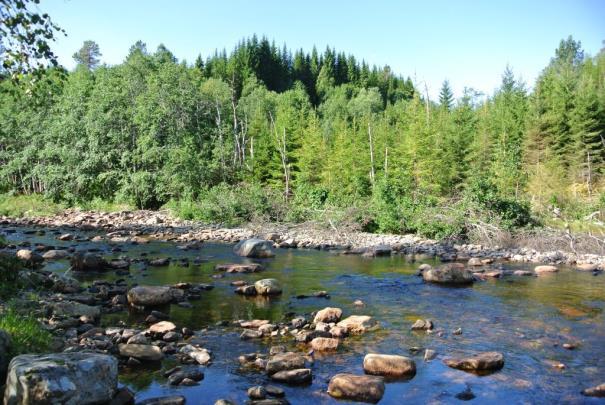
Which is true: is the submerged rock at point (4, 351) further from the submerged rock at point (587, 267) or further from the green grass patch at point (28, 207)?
the green grass patch at point (28, 207)

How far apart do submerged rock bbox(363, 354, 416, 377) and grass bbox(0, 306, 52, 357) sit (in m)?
4.78

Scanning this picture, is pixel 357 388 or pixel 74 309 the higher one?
pixel 74 309

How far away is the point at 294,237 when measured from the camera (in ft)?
84.1

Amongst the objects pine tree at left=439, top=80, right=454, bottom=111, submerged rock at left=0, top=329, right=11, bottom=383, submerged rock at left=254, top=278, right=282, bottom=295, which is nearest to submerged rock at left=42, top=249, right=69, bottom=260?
submerged rock at left=254, top=278, right=282, bottom=295

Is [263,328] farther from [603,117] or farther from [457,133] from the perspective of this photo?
[603,117]

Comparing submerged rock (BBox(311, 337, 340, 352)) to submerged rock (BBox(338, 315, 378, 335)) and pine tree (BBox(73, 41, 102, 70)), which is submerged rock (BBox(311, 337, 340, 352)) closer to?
submerged rock (BBox(338, 315, 378, 335))

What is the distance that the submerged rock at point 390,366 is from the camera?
7.89 m

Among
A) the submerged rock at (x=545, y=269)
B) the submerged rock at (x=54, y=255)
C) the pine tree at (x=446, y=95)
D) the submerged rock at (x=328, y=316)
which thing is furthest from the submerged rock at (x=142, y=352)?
the pine tree at (x=446, y=95)

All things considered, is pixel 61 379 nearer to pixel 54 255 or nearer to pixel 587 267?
pixel 54 255

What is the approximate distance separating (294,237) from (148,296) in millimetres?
14240

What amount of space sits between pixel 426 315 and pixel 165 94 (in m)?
37.4

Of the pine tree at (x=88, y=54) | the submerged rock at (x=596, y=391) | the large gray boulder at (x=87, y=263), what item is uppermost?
the pine tree at (x=88, y=54)

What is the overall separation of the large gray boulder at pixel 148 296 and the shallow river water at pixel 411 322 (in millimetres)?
513

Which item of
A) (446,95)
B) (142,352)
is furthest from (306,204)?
(446,95)
